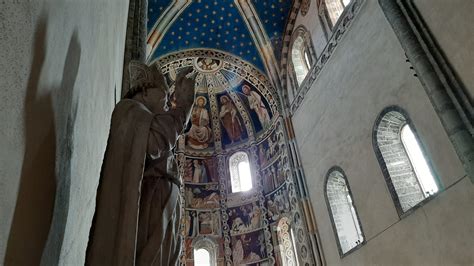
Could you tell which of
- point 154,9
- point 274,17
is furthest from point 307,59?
point 154,9

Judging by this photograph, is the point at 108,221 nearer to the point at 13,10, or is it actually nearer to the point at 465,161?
the point at 13,10

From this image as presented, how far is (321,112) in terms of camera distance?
10.1m

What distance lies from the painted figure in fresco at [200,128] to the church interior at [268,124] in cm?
9

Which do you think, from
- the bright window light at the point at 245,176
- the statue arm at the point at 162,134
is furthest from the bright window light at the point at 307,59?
the statue arm at the point at 162,134

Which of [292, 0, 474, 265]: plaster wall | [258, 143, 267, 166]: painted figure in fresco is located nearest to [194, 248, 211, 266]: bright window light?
[258, 143, 267, 166]: painted figure in fresco

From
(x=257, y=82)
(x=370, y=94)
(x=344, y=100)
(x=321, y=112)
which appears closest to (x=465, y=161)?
(x=370, y=94)

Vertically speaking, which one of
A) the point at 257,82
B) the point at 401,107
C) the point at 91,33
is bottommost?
the point at 91,33

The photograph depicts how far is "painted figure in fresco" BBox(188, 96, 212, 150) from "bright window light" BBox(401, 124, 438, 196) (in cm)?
1001

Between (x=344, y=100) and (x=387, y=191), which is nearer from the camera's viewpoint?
(x=387, y=191)

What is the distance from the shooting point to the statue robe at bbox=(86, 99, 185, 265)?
1.24 meters

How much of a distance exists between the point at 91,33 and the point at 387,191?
6.50m

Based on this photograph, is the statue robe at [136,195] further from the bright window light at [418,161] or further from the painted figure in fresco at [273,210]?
the painted figure in fresco at [273,210]

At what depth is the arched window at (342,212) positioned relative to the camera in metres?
8.75

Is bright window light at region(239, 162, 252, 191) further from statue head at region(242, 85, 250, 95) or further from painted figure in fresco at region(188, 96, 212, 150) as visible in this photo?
statue head at region(242, 85, 250, 95)
